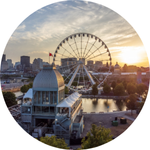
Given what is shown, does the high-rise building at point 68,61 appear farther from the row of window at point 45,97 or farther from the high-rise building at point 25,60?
the row of window at point 45,97

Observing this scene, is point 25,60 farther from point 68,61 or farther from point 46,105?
point 46,105

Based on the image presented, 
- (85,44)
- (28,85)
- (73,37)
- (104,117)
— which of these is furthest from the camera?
(28,85)

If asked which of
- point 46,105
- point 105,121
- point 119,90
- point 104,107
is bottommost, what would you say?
point 104,107

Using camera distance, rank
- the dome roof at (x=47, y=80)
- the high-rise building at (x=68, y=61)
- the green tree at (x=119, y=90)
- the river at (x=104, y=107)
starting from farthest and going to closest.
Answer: the green tree at (x=119, y=90) → the river at (x=104, y=107) → the high-rise building at (x=68, y=61) → the dome roof at (x=47, y=80)

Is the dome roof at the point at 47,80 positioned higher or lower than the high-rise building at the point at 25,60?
lower

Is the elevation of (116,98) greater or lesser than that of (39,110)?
lesser

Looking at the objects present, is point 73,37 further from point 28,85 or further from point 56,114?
point 28,85

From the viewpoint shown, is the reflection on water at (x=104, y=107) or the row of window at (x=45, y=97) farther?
the reflection on water at (x=104, y=107)

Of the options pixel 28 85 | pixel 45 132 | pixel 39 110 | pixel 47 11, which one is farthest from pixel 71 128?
pixel 28 85

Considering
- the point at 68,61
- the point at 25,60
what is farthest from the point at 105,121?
the point at 25,60

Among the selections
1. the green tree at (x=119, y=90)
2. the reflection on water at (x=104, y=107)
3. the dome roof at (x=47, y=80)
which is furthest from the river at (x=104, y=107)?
the dome roof at (x=47, y=80)

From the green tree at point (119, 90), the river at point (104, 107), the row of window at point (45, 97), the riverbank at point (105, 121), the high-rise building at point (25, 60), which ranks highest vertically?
the high-rise building at point (25, 60)
